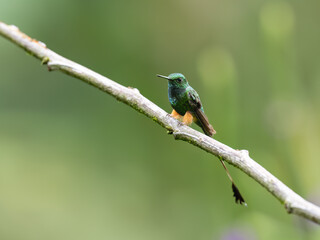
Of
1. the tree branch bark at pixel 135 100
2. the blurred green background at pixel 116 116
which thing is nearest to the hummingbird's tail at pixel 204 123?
the tree branch bark at pixel 135 100

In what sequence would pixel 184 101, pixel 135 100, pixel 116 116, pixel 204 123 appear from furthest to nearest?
1. pixel 116 116
2. pixel 184 101
3. pixel 204 123
4. pixel 135 100

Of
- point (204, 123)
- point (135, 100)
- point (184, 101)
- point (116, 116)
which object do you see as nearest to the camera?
point (135, 100)

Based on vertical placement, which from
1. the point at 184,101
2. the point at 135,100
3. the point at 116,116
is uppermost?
the point at 116,116

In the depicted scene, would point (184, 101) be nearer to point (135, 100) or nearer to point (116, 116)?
point (135, 100)

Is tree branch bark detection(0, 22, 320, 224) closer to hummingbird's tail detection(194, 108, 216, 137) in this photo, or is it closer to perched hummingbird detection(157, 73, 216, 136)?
hummingbird's tail detection(194, 108, 216, 137)

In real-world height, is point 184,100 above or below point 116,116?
below

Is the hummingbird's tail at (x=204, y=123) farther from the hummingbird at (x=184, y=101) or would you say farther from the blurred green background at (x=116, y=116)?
the blurred green background at (x=116, y=116)

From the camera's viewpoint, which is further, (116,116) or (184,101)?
(116,116)

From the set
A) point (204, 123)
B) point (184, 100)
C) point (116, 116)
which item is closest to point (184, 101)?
point (184, 100)
